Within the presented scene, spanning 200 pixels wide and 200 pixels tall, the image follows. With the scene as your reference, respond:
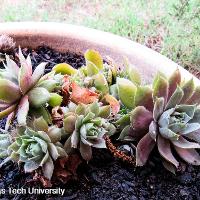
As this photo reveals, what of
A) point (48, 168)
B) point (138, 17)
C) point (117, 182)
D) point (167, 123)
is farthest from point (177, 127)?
point (138, 17)

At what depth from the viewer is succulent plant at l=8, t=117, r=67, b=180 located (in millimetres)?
1020

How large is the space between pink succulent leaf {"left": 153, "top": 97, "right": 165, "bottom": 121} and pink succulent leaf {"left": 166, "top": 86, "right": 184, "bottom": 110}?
0.03m

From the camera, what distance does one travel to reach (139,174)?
1203 mm

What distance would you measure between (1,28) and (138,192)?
0.86 meters

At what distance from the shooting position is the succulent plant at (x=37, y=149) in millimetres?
1020

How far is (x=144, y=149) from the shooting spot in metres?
1.14

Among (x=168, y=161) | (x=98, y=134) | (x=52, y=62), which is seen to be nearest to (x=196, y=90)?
(x=168, y=161)

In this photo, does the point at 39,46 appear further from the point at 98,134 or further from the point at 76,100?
the point at 98,134

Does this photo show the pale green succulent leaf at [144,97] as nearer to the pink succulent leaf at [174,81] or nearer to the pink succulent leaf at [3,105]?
the pink succulent leaf at [174,81]

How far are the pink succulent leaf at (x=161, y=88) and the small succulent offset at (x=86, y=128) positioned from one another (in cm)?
14

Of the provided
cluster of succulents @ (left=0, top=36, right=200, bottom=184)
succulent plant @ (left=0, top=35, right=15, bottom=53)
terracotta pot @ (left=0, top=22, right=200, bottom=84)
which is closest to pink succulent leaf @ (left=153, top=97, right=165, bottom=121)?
cluster of succulents @ (left=0, top=36, right=200, bottom=184)

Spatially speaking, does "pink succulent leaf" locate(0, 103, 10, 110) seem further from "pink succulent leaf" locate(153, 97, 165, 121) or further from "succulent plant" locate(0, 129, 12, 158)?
"pink succulent leaf" locate(153, 97, 165, 121)

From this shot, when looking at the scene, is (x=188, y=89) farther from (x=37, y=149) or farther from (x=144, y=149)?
(x=37, y=149)

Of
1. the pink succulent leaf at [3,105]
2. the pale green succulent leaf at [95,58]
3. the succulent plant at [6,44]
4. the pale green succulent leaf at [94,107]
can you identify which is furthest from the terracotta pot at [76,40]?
the pink succulent leaf at [3,105]
